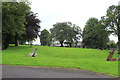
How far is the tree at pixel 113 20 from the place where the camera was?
124 ft

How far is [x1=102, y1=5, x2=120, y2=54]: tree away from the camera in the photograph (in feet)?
124

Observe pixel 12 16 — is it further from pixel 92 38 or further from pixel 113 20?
pixel 92 38

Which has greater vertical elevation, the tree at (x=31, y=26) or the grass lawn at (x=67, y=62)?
the tree at (x=31, y=26)

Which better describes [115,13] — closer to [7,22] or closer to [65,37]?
[7,22]

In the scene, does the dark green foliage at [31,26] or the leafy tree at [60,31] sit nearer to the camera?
the dark green foliage at [31,26]

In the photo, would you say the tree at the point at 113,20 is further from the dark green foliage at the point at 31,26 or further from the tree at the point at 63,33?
the tree at the point at 63,33

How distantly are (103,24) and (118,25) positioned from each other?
14.9ft

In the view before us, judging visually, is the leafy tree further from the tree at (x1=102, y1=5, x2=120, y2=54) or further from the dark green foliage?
the tree at (x1=102, y1=5, x2=120, y2=54)

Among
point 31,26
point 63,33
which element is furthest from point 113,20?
point 63,33

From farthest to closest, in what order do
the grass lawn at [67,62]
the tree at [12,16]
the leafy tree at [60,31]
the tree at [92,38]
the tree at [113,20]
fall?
the leafy tree at [60,31] → the tree at [92,38] → the tree at [113,20] → the tree at [12,16] → the grass lawn at [67,62]

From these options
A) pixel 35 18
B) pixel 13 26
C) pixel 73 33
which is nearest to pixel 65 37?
pixel 73 33

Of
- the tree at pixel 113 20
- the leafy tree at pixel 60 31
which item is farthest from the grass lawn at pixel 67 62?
the leafy tree at pixel 60 31

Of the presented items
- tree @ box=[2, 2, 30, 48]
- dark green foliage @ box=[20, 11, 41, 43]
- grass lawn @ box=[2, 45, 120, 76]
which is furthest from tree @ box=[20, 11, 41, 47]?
grass lawn @ box=[2, 45, 120, 76]

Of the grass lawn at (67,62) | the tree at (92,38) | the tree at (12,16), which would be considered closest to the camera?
the grass lawn at (67,62)
